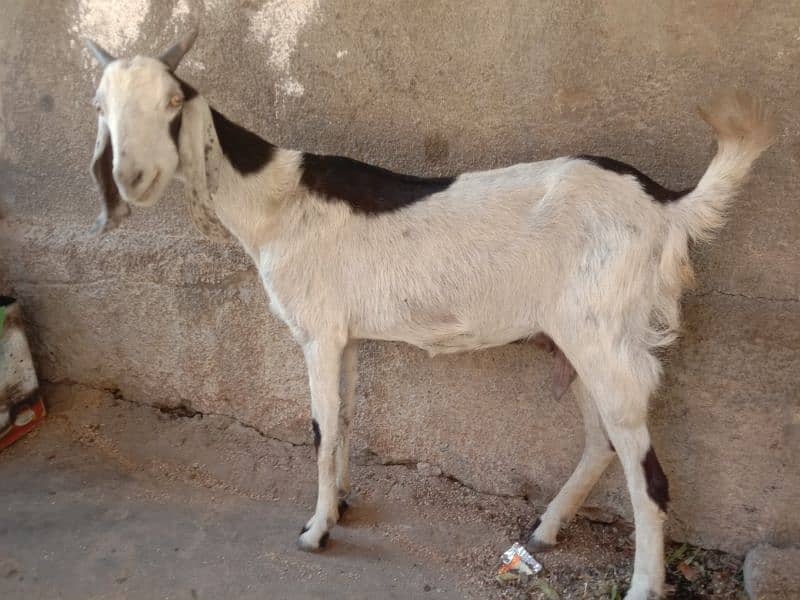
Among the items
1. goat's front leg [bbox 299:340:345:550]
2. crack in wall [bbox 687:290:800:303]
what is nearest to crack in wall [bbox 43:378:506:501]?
goat's front leg [bbox 299:340:345:550]

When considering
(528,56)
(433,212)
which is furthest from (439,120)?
(433,212)

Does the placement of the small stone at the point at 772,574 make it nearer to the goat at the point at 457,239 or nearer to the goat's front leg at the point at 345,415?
the goat at the point at 457,239

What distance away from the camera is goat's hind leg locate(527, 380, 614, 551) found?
2.43m

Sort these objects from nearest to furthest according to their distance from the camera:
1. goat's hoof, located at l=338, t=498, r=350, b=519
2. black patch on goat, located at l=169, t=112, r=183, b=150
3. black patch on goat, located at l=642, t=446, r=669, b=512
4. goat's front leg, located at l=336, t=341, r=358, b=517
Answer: black patch on goat, located at l=169, t=112, r=183, b=150, black patch on goat, located at l=642, t=446, r=669, b=512, goat's front leg, located at l=336, t=341, r=358, b=517, goat's hoof, located at l=338, t=498, r=350, b=519

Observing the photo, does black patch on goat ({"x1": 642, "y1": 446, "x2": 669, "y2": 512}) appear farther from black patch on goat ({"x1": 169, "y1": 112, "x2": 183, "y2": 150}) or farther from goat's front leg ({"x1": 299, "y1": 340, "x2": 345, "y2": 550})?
black patch on goat ({"x1": 169, "y1": 112, "x2": 183, "y2": 150})

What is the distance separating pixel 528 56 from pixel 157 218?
1.75 meters

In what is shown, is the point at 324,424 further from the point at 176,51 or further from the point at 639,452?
Result: the point at 176,51

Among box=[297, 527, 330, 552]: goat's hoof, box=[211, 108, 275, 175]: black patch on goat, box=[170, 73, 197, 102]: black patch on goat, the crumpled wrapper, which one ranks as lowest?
the crumpled wrapper

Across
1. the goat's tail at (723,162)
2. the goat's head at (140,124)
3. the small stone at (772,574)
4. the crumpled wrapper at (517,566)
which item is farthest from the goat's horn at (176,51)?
the small stone at (772,574)

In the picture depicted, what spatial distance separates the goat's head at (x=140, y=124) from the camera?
1.90m

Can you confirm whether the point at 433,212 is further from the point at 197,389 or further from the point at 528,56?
the point at 197,389

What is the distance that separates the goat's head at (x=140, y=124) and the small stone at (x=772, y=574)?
91.7 inches

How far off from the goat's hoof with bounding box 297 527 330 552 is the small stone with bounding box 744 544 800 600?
151 centimetres

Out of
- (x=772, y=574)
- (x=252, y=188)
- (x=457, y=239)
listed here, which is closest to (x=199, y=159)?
(x=252, y=188)
